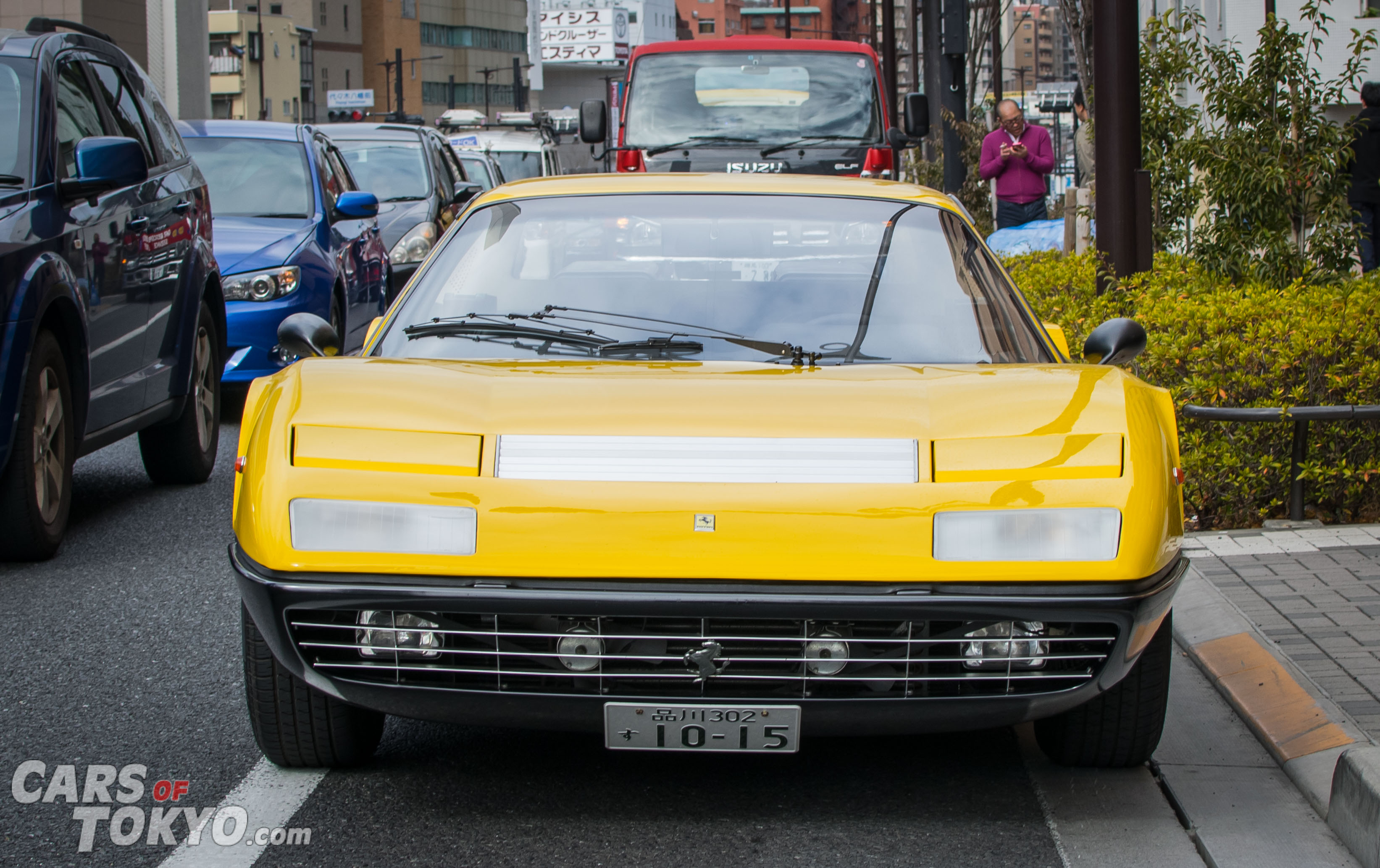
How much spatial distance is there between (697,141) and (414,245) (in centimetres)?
251

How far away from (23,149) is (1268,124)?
5.65 meters

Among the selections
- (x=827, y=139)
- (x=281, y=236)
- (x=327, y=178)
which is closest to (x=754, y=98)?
(x=827, y=139)

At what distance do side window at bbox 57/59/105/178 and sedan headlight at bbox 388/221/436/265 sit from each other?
6.34 m

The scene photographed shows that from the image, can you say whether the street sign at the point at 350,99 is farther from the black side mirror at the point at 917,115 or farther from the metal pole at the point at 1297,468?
the metal pole at the point at 1297,468

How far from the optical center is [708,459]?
3.17 m

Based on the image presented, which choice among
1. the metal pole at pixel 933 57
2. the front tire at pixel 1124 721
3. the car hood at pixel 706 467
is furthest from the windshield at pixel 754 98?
the car hood at pixel 706 467

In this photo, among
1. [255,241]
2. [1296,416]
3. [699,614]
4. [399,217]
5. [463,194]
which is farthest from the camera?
[463,194]

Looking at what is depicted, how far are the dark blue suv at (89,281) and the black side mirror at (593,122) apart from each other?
23.0ft

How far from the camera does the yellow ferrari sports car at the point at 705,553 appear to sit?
3.05 m

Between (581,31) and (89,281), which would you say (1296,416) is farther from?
(581,31)

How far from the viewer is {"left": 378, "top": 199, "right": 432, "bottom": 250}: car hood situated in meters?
13.8

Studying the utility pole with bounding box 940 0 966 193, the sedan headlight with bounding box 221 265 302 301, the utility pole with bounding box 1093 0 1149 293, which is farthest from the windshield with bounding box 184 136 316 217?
the utility pole with bounding box 940 0 966 193

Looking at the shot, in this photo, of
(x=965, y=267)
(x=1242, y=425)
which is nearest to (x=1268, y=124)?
(x=1242, y=425)

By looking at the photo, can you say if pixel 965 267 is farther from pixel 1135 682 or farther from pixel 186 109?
→ pixel 186 109
